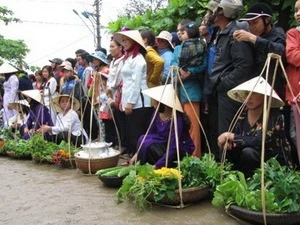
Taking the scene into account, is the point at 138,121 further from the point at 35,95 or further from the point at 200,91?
the point at 35,95

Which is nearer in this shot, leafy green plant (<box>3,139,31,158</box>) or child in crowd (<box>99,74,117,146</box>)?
child in crowd (<box>99,74,117,146</box>)

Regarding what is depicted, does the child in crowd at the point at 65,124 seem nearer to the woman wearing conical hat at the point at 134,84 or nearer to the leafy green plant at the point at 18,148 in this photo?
the leafy green plant at the point at 18,148

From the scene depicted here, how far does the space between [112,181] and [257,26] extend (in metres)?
1.98

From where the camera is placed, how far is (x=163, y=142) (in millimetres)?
4094

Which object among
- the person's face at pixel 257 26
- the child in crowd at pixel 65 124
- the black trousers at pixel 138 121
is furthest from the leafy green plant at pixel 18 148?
the person's face at pixel 257 26

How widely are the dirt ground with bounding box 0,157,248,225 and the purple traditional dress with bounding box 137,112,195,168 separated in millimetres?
509

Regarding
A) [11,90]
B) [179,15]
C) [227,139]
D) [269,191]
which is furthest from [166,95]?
[11,90]

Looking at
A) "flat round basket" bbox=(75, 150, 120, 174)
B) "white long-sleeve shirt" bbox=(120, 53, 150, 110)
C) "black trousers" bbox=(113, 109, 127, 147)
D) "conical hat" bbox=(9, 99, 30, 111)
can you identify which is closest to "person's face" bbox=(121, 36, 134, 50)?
"white long-sleeve shirt" bbox=(120, 53, 150, 110)

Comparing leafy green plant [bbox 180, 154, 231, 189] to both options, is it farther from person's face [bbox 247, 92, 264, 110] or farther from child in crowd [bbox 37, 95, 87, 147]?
child in crowd [bbox 37, 95, 87, 147]

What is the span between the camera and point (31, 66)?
63.8ft

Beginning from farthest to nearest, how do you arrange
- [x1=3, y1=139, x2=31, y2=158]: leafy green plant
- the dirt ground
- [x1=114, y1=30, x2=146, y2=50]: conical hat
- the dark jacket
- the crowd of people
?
1. [x1=3, y1=139, x2=31, y2=158]: leafy green plant
2. [x1=114, y1=30, x2=146, y2=50]: conical hat
3. the dark jacket
4. the crowd of people
5. the dirt ground

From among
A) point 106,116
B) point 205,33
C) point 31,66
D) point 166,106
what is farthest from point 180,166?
point 31,66

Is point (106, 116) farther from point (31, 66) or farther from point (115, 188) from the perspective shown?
point (31, 66)

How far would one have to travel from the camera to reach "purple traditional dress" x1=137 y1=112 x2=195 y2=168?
3.91 meters
